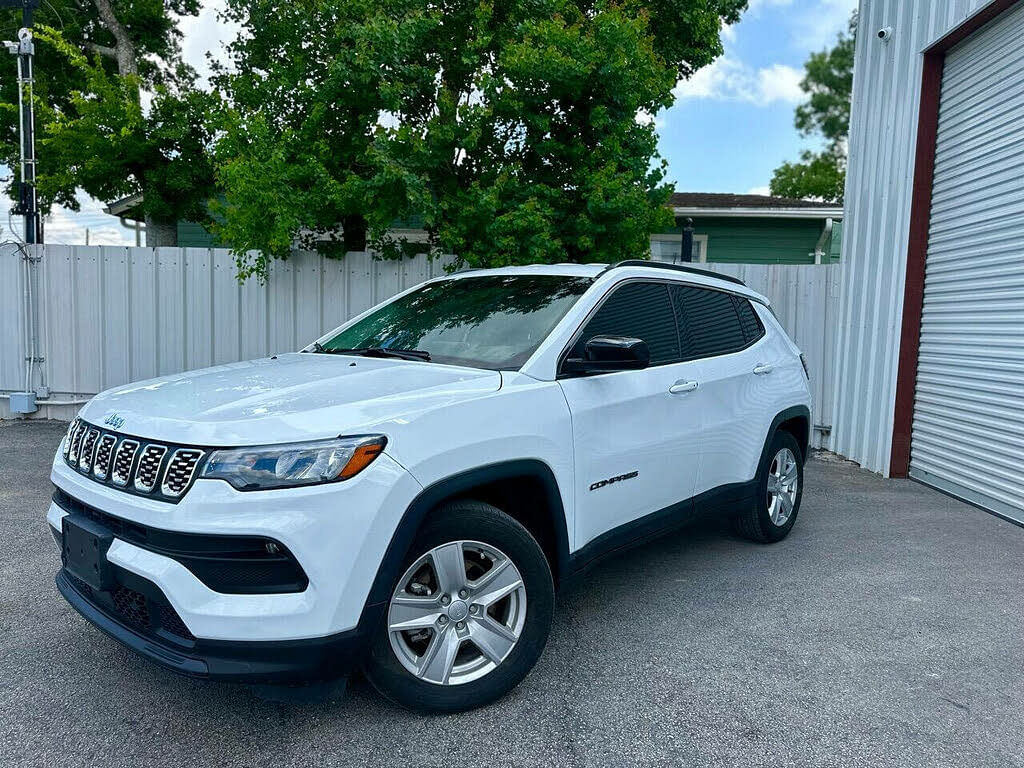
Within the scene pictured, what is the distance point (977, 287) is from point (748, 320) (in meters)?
3.11

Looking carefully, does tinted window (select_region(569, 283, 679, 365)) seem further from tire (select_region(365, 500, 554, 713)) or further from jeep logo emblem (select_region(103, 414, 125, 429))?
jeep logo emblem (select_region(103, 414, 125, 429))

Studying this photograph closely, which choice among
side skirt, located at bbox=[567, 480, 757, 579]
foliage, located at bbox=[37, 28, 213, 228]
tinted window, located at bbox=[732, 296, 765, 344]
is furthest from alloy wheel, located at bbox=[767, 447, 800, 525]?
foliage, located at bbox=[37, 28, 213, 228]

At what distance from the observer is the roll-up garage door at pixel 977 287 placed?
19.9 ft

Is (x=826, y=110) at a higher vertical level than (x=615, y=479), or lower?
higher

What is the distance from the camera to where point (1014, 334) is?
6043 mm

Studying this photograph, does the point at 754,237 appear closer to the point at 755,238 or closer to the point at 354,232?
the point at 755,238

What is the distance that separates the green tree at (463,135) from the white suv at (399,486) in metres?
3.92

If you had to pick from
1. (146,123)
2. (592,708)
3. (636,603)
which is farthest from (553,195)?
(146,123)

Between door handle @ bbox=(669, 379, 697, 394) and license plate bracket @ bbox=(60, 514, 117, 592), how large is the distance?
2.56 metres

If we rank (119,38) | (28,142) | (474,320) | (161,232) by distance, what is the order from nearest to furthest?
(474,320)
(28,142)
(161,232)
(119,38)

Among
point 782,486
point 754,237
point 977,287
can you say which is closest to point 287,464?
A: point 782,486

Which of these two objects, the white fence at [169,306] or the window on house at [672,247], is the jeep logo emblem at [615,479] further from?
the window on house at [672,247]

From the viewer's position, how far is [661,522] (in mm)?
3803

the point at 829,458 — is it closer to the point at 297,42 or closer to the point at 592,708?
the point at 592,708
